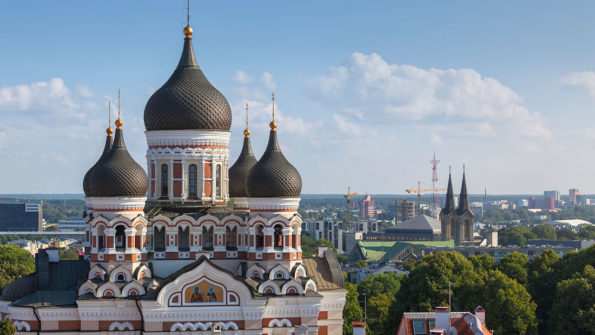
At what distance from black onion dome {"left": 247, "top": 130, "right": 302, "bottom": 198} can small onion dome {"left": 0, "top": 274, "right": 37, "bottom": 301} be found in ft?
36.6

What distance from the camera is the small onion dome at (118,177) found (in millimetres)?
47322

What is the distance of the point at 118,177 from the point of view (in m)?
47.5

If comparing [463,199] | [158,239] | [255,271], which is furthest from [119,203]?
[463,199]

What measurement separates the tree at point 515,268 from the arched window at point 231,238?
2771 cm

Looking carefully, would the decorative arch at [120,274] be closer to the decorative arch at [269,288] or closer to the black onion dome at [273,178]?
the decorative arch at [269,288]

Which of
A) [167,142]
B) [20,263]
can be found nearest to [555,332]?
[167,142]

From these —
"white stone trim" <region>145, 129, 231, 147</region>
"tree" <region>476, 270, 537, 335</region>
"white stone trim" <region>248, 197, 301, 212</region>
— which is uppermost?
"white stone trim" <region>145, 129, 231, 147</region>

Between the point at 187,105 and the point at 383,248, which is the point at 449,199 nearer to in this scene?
the point at 383,248

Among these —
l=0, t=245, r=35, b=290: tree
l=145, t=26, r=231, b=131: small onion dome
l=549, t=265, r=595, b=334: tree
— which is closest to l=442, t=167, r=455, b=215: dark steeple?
l=0, t=245, r=35, b=290: tree

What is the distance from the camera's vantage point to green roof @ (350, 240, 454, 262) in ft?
501

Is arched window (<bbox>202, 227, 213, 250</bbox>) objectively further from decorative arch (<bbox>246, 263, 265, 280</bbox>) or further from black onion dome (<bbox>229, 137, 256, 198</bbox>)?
black onion dome (<bbox>229, 137, 256, 198</bbox>)

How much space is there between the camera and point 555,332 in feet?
190

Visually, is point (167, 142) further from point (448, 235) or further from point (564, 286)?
point (448, 235)

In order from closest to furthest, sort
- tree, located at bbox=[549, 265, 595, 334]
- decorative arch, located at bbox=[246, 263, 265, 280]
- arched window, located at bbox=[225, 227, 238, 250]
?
decorative arch, located at bbox=[246, 263, 265, 280] < arched window, located at bbox=[225, 227, 238, 250] < tree, located at bbox=[549, 265, 595, 334]
